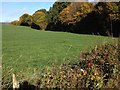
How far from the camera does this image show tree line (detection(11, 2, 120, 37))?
39000 millimetres

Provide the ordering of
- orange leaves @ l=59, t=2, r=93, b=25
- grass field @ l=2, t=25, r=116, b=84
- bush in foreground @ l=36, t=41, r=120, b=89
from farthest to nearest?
orange leaves @ l=59, t=2, r=93, b=25, grass field @ l=2, t=25, r=116, b=84, bush in foreground @ l=36, t=41, r=120, b=89

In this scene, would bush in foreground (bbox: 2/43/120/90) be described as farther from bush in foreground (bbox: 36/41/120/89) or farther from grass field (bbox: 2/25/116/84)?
grass field (bbox: 2/25/116/84)

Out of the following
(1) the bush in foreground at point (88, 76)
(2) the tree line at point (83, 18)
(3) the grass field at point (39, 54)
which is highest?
(2) the tree line at point (83, 18)

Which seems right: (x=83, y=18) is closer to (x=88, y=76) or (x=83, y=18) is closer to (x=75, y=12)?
(x=75, y=12)

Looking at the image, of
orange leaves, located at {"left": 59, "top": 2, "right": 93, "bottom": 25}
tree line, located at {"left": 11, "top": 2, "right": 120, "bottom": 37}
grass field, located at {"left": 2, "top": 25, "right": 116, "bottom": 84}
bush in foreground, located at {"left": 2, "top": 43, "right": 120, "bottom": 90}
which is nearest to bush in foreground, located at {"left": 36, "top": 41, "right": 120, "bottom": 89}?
bush in foreground, located at {"left": 2, "top": 43, "right": 120, "bottom": 90}

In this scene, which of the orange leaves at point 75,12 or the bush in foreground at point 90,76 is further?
the orange leaves at point 75,12

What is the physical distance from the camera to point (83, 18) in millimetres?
52156

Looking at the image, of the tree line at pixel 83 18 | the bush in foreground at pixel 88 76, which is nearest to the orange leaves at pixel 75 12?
the tree line at pixel 83 18

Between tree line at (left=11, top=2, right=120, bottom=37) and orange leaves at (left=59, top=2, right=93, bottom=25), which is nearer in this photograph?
tree line at (left=11, top=2, right=120, bottom=37)

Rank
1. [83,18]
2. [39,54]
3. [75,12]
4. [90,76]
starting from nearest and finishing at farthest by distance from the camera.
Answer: [90,76], [39,54], [83,18], [75,12]

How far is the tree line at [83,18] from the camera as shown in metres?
39.0

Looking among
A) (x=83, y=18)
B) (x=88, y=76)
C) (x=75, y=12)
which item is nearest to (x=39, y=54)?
(x=88, y=76)

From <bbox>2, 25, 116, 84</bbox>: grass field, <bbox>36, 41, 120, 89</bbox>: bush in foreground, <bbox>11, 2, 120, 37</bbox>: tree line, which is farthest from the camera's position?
<bbox>11, 2, 120, 37</bbox>: tree line

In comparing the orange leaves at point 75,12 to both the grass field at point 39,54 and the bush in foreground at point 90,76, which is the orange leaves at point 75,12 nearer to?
the grass field at point 39,54
